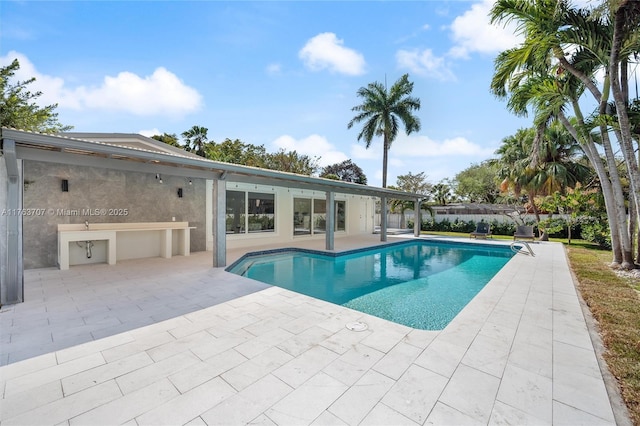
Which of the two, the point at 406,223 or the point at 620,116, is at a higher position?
the point at 620,116

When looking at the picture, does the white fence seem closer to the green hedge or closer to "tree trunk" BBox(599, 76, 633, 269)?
the green hedge

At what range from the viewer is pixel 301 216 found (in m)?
15.1

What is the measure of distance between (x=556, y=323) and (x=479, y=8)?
319 inches

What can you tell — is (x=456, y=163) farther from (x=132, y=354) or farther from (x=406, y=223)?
(x=132, y=354)

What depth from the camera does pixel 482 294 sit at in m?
5.56

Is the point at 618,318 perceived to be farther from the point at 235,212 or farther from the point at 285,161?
the point at 285,161

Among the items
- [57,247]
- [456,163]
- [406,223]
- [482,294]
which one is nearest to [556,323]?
[482,294]

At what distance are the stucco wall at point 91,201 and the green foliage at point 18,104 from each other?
267 cm

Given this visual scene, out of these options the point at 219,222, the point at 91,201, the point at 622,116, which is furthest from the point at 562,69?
the point at 91,201

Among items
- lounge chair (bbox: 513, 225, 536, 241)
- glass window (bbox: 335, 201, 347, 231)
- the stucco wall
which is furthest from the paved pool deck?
glass window (bbox: 335, 201, 347, 231)

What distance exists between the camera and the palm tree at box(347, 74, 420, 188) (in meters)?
20.6

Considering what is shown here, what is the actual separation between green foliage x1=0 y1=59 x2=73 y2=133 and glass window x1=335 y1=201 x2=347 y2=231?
14.2 metres

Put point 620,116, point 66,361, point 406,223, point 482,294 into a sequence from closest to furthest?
point 66,361, point 482,294, point 620,116, point 406,223

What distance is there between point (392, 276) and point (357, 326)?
198 inches
